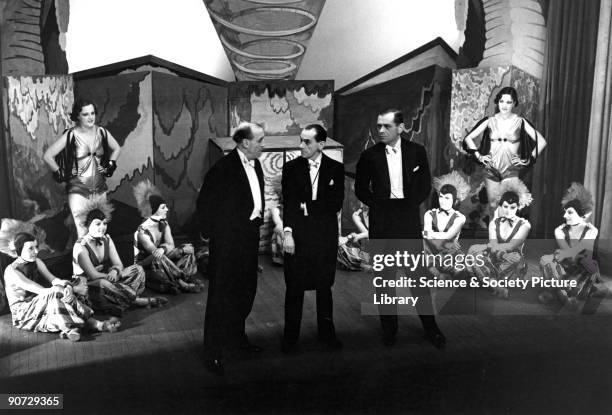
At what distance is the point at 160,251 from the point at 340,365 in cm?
134

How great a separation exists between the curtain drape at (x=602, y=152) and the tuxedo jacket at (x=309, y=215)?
5.58ft

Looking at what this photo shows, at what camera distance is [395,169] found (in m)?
3.80

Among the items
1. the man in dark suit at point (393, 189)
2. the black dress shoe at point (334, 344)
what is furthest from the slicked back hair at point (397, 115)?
the black dress shoe at point (334, 344)

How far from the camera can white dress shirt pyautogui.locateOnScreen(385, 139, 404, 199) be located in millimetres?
3801

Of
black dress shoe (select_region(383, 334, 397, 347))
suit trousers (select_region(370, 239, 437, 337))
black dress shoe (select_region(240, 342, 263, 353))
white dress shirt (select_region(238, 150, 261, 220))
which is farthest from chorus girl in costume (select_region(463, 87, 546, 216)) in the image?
black dress shoe (select_region(240, 342, 263, 353))

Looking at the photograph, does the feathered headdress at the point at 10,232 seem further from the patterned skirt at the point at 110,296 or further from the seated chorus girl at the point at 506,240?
the seated chorus girl at the point at 506,240

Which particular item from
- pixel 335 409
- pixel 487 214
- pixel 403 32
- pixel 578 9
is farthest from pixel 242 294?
pixel 578 9

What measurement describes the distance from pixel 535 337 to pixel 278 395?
1619 mm

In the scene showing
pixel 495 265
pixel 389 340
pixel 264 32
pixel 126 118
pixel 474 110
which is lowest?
pixel 389 340

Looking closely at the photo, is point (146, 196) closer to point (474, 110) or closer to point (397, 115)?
point (397, 115)

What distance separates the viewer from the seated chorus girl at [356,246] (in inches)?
156

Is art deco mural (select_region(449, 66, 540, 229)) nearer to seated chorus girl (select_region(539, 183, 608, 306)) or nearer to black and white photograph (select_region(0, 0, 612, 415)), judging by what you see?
black and white photograph (select_region(0, 0, 612, 415))

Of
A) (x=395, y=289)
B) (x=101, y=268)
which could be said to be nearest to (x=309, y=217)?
(x=395, y=289)

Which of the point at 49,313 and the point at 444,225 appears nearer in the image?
the point at 49,313
